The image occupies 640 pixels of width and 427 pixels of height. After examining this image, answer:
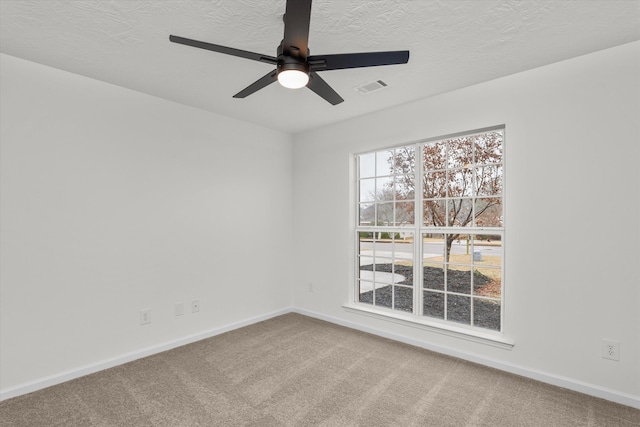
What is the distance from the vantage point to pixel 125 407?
2.22m

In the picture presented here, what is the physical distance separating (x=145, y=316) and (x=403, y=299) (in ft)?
8.71

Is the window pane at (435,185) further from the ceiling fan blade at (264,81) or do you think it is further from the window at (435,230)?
the ceiling fan blade at (264,81)

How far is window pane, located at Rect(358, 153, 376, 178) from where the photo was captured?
12.5 feet

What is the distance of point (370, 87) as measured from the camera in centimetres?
291

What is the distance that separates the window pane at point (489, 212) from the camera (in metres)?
2.91

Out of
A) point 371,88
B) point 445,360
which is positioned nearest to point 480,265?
point 445,360

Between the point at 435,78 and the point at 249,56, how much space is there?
175 cm

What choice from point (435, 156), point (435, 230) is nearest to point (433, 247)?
point (435, 230)

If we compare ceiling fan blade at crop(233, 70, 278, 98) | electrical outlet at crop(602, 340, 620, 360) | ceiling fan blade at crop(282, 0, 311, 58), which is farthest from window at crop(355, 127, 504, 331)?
ceiling fan blade at crop(282, 0, 311, 58)

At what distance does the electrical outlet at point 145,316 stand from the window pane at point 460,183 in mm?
3198

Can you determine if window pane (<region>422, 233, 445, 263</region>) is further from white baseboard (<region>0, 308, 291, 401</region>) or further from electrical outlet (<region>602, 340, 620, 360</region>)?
white baseboard (<region>0, 308, 291, 401</region>)

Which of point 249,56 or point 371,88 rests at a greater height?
point 371,88

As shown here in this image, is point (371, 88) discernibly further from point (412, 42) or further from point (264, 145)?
point (264, 145)

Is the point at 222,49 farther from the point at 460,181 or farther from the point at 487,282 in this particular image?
the point at 487,282
